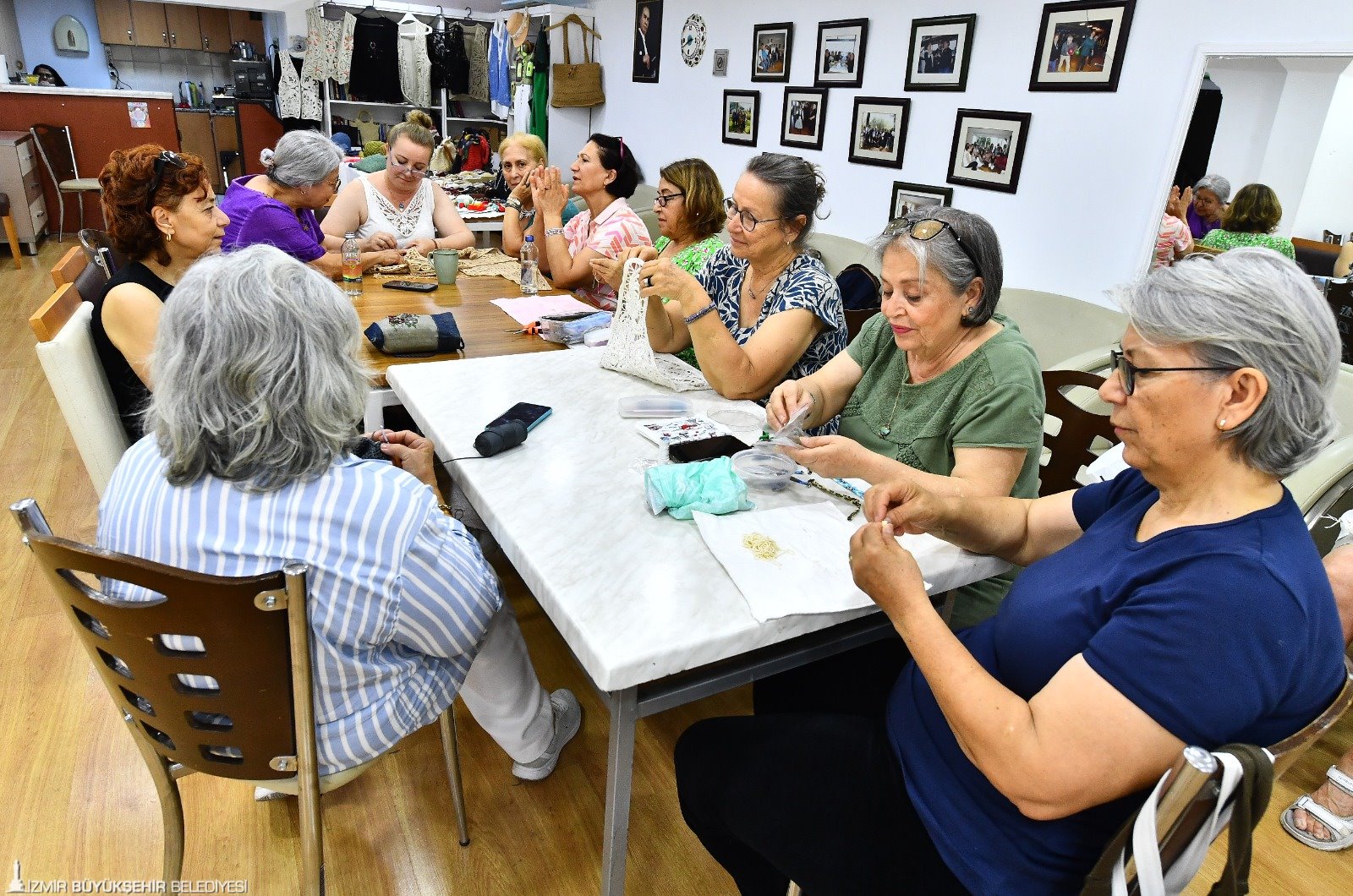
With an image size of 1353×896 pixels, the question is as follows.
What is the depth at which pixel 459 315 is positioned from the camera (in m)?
2.79

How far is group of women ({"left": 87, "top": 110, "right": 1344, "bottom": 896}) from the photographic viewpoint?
85 centimetres

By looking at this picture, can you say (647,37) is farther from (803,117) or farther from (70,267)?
(70,267)

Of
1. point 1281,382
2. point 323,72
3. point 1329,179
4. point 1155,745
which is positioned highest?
point 323,72

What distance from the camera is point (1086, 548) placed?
3.57 feet

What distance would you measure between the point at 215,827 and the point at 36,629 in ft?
3.37

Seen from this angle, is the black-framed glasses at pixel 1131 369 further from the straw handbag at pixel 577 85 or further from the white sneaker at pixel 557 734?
the straw handbag at pixel 577 85

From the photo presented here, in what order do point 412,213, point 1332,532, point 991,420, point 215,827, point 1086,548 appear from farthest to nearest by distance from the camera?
point 412,213
point 1332,532
point 215,827
point 991,420
point 1086,548

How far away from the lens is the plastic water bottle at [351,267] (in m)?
2.95

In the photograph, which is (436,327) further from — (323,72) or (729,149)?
(323,72)

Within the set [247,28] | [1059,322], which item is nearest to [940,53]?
[1059,322]

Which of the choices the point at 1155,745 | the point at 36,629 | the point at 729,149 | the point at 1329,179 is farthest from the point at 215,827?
the point at 729,149

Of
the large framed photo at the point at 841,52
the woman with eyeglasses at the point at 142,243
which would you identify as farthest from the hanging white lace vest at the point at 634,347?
the large framed photo at the point at 841,52

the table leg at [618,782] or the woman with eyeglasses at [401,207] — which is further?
the woman with eyeglasses at [401,207]

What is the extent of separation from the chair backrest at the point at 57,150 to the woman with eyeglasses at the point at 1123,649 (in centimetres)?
911
